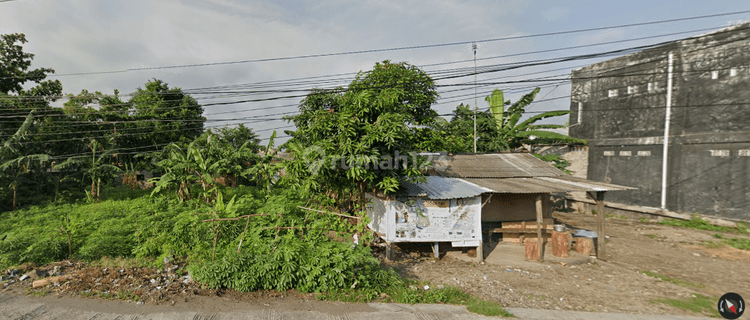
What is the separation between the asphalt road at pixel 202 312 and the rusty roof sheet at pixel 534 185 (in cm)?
362

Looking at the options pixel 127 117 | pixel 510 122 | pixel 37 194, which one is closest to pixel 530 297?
pixel 510 122

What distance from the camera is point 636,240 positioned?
436 inches

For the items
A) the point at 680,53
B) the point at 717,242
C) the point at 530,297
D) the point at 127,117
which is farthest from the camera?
the point at 127,117

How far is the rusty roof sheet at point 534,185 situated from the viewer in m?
8.51

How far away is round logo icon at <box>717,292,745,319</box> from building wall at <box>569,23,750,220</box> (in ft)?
25.3

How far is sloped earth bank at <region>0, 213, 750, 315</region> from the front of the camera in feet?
17.3

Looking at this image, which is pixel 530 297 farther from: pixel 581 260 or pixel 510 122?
pixel 510 122

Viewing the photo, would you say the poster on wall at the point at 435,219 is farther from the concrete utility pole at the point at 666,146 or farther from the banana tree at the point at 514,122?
the concrete utility pole at the point at 666,146

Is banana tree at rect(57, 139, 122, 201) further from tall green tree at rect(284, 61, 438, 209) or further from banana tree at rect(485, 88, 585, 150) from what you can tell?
banana tree at rect(485, 88, 585, 150)

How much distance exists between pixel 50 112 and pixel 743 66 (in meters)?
30.1

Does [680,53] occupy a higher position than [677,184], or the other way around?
[680,53]

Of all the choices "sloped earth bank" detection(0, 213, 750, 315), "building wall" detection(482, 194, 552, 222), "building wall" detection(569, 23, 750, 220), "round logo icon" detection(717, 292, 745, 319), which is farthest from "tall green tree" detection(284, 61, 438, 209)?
"building wall" detection(569, 23, 750, 220)

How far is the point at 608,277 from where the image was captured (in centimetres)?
742

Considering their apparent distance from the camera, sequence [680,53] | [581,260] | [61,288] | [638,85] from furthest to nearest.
→ [638,85], [680,53], [581,260], [61,288]
